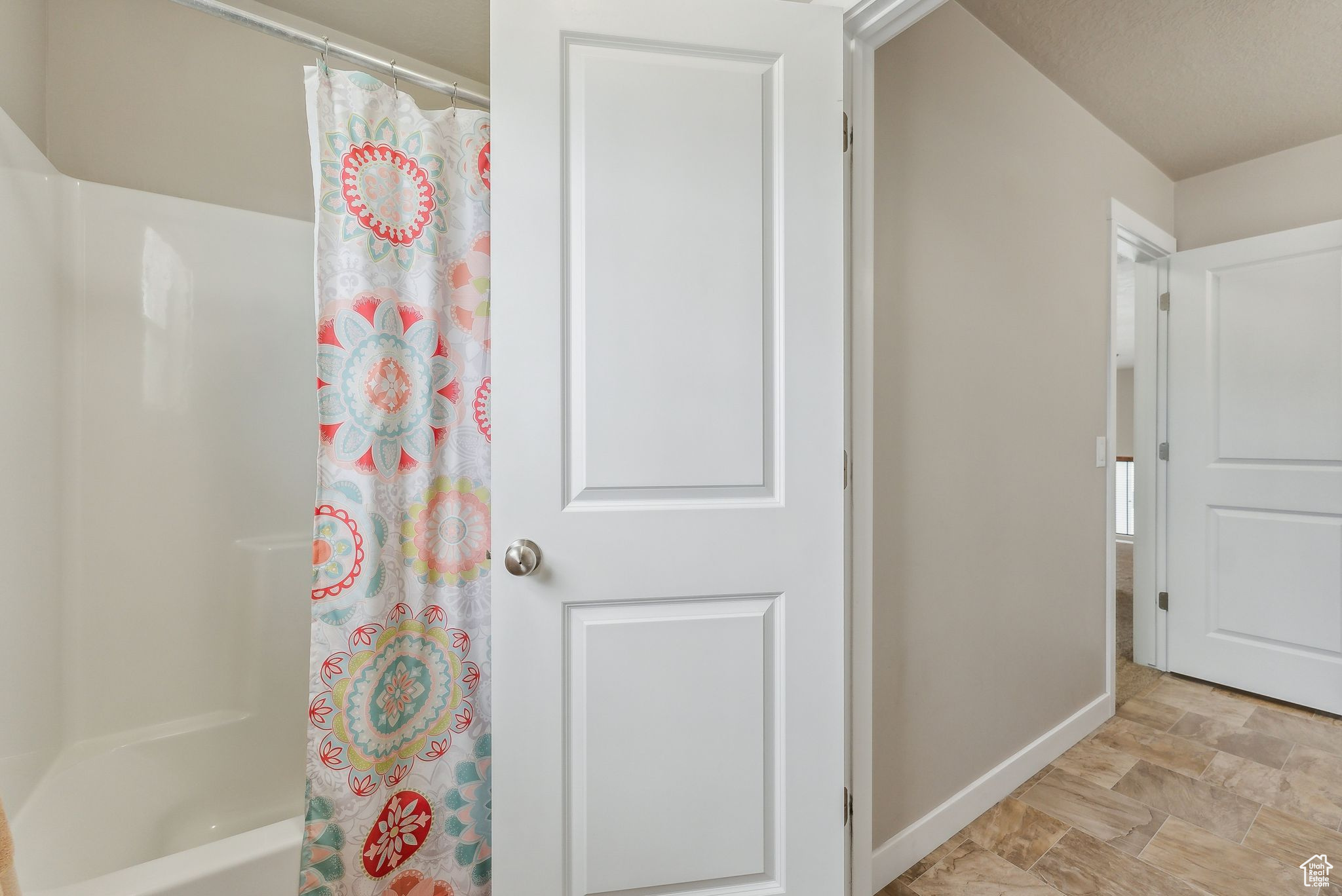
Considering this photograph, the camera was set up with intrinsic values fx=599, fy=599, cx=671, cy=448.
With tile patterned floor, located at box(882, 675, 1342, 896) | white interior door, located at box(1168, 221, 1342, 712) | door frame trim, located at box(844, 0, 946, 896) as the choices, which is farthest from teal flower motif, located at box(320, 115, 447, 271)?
white interior door, located at box(1168, 221, 1342, 712)

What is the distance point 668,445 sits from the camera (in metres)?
1.11

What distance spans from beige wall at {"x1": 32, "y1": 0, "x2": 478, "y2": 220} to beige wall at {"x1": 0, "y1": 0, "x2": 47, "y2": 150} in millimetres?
21

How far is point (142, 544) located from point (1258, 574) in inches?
161

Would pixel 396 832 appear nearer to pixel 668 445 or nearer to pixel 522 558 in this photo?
pixel 522 558

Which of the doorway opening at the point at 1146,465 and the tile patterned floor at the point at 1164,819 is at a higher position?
the doorway opening at the point at 1146,465

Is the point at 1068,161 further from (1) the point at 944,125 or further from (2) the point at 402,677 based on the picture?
(2) the point at 402,677

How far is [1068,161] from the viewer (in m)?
2.19

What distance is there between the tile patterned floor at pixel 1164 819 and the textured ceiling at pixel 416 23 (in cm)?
259

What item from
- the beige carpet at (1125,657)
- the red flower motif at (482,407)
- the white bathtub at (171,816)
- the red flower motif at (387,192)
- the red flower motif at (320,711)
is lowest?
the beige carpet at (1125,657)

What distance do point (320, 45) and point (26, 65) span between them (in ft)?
2.35

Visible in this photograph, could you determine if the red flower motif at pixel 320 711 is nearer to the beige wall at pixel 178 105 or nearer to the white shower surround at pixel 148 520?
the white shower surround at pixel 148 520

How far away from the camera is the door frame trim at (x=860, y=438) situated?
131 cm

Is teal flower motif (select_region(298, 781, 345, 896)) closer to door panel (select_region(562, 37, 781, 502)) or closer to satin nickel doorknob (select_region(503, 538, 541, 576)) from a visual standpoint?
satin nickel doorknob (select_region(503, 538, 541, 576))

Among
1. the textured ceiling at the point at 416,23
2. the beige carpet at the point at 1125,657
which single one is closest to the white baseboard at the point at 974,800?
Answer: the beige carpet at the point at 1125,657
